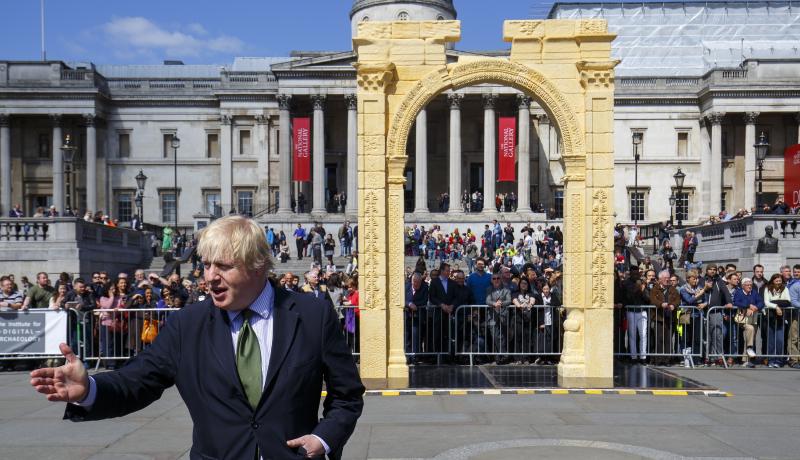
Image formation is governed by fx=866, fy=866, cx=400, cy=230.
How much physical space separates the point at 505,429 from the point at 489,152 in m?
47.4

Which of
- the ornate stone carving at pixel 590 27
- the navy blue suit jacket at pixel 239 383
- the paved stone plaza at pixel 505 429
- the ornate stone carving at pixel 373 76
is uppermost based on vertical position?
the ornate stone carving at pixel 590 27

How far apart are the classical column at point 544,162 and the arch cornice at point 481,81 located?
4652 cm

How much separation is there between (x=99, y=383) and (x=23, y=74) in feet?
204

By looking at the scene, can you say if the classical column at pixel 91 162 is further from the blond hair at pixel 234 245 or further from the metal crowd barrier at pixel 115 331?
the blond hair at pixel 234 245

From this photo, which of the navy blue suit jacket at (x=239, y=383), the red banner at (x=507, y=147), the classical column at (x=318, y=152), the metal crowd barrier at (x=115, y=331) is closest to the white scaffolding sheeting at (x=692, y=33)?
the red banner at (x=507, y=147)

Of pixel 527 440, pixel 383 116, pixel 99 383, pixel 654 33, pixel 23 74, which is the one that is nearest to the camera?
pixel 99 383

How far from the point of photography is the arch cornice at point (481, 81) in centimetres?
1321

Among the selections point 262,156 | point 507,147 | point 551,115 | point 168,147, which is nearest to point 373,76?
A: point 551,115

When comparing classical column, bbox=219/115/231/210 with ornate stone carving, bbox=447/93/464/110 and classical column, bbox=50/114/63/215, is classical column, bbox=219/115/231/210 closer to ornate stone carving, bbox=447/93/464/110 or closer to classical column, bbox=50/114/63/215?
classical column, bbox=50/114/63/215

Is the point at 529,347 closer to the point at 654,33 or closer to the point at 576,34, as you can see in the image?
the point at 576,34

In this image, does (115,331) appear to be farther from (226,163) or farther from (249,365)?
(226,163)

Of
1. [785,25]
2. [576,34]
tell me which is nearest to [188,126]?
[785,25]

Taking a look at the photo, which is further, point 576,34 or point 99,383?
point 576,34

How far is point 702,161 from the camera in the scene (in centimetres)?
6047
